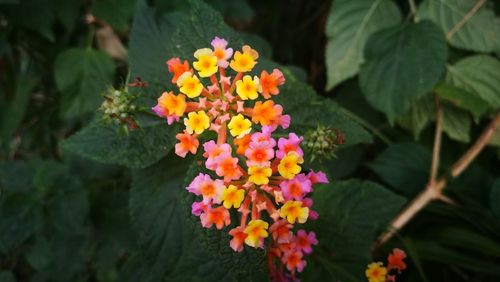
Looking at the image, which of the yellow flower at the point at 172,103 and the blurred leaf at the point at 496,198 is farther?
the blurred leaf at the point at 496,198

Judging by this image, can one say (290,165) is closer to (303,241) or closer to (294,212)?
(294,212)

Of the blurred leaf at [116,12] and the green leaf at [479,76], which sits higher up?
the blurred leaf at [116,12]

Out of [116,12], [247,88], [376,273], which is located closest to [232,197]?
[247,88]

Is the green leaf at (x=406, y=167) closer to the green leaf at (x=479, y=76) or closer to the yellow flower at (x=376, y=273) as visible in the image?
the green leaf at (x=479, y=76)

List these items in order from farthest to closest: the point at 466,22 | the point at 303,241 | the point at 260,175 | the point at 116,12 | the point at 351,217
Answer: the point at 116,12
the point at 466,22
the point at 351,217
the point at 303,241
the point at 260,175

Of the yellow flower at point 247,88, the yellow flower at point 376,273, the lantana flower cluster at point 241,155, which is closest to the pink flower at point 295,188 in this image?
the lantana flower cluster at point 241,155

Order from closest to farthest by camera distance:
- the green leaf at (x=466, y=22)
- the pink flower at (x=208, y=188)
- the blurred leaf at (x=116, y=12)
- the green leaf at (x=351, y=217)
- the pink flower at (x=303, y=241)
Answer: the pink flower at (x=208, y=188), the pink flower at (x=303, y=241), the green leaf at (x=351, y=217), the green leaf at (x=466, y=22), the blurred leaf at (x=116, y=12)

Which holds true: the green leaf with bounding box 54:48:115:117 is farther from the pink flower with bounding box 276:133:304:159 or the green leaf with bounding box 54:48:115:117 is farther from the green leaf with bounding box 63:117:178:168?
the pink flower with bounding box 276:133:304:159
